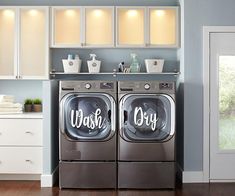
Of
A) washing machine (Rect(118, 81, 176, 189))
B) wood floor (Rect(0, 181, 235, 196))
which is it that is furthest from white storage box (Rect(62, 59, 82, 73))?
wood floor (Rect(0, 181, 235, 196))

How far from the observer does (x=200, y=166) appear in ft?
14.9

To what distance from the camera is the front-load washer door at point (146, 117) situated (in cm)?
425

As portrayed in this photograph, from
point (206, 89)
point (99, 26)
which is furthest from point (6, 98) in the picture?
point (206, 89)

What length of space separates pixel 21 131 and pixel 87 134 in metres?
0.82

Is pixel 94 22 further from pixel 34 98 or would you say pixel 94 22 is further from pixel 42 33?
pixel 34 98

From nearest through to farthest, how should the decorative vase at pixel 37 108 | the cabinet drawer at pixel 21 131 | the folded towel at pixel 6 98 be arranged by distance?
1. the cabinet drawer at pixel 21 131
2. the folded towel at pixel 6 98
3. the decorative vase at pixel 37 108

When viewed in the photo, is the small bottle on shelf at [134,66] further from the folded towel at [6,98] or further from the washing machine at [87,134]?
the folded towel at [6,98]

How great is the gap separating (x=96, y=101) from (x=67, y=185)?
1.03 metres

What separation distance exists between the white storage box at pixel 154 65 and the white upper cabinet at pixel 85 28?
533mm

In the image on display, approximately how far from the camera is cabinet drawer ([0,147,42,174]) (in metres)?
4.46

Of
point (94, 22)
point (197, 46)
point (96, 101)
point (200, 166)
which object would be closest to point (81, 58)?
point (94, 22)

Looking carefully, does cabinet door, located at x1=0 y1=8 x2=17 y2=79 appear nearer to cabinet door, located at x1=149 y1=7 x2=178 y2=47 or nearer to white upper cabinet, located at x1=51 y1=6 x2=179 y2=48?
white upper cabinet, located at x1=51 y1=6 x2=179 y2=48

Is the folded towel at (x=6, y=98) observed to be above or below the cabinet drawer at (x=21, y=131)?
above

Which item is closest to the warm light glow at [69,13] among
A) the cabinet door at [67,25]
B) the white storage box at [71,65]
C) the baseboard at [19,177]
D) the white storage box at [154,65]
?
the cabinet door at [67,25]
